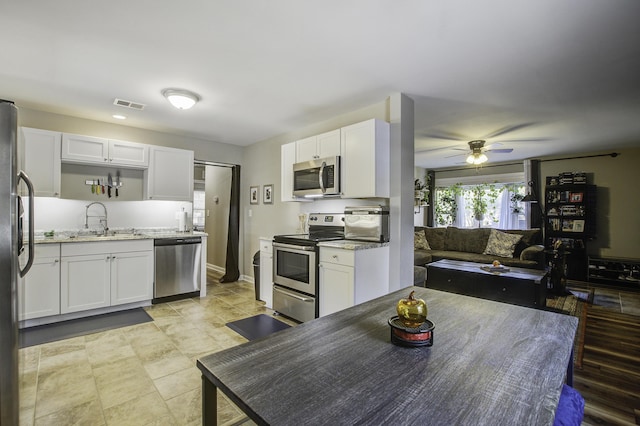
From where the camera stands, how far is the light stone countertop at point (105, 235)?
3.30 metres

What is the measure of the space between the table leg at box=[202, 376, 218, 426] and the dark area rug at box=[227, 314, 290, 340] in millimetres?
2202

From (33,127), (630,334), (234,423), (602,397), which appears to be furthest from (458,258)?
(33,127)

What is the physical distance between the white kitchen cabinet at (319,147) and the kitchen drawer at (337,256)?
3.58ft

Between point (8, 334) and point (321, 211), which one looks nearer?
point (8, 334)

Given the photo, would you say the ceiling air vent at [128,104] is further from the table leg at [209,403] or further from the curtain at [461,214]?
the curtain at [461,214]

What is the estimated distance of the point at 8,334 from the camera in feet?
4.44

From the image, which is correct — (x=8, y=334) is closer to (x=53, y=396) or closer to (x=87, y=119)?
(x=53, y=396)

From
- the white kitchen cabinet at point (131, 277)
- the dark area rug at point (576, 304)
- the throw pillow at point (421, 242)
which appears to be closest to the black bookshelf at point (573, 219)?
the dark area rug at point (576, 304)

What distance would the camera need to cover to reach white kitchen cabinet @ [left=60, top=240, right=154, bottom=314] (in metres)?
3.30

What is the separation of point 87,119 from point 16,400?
3.62 meters

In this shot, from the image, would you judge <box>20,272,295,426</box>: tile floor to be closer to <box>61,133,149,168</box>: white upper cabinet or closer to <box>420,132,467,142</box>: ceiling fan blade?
<box>61,133,149,168</box>: white upper cabinet

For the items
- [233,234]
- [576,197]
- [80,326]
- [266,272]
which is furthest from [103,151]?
[576,197]

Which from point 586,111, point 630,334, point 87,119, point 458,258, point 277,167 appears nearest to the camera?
point 630,334

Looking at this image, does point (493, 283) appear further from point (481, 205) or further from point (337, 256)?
point (481, 205)
